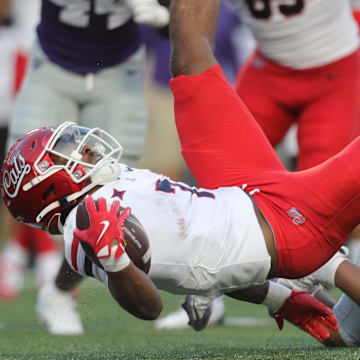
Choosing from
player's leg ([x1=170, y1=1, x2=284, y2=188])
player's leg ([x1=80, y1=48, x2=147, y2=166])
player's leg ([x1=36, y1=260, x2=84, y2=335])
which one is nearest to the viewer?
player's leg ([x1=170, y1=1, x2=284, y2=188])

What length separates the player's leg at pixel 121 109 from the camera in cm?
421

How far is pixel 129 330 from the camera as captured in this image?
402cm

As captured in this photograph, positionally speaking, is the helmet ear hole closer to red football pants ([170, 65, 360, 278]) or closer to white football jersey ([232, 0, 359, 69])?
red football pants ([170, 65, 360, 278])

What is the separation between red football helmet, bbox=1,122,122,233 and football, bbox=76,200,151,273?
0.29 metres

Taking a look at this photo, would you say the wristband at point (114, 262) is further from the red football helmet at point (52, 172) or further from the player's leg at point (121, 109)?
the player's leg at point (121, 109)

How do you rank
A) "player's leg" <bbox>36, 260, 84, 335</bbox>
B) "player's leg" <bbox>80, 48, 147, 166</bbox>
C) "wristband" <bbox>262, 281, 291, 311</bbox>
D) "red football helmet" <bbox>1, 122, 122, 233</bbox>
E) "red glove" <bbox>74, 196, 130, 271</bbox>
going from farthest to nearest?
"player's leg" <bbox>80, 48, 147, 166</bbox> → "player's leg" <bbox>36, 260, 84, 335</bbox> → "wristband" <bbox>262, 281, 291, 311</bbox> → "red football helmet" <bbox>1, 122, 122, 233</bbox> → "red glove" <bbox>74, 196, 130, 271</bbox>

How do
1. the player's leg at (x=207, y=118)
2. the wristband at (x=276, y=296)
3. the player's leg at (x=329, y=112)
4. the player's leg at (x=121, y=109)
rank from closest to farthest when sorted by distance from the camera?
the player's leg at (x=207, y=118), the wristband at (x=276, y=296), the player's leg at (x=329, y=112), the player's leg at (x=121, y=109)

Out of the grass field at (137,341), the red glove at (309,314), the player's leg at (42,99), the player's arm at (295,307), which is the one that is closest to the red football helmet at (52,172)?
the grass field at (137,341)

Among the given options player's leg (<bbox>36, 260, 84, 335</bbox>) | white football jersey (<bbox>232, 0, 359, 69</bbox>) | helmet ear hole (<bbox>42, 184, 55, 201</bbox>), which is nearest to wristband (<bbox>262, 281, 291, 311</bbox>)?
helmet ear hole (<bbox>42, 184, 55, 201</bbox>)

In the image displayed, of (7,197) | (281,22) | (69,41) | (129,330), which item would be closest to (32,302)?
(129,330)

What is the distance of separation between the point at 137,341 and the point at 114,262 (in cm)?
129

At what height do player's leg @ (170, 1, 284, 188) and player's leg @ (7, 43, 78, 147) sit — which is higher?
player's leg @ (170, 1, 284, 188)

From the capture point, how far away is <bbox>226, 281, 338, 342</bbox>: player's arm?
3006mm

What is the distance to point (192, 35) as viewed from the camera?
3.00m
